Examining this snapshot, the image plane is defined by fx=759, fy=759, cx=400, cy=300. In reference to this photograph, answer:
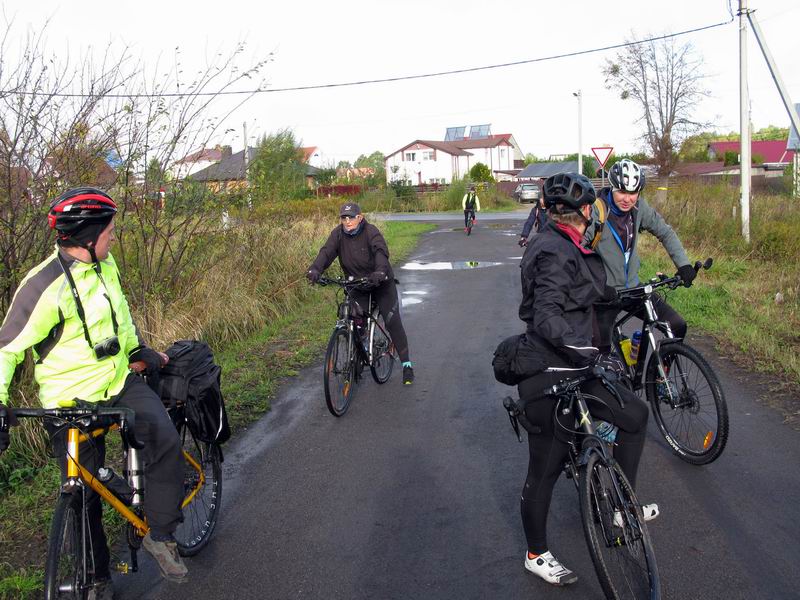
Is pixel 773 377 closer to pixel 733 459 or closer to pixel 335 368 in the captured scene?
pixel 733 459

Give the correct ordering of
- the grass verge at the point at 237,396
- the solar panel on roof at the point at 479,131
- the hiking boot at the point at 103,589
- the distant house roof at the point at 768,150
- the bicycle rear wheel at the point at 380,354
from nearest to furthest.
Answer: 1. the hiking boot at the point at 103,589
2. the grass verge at the point at 237,396
3. the bicycle rear wheel at the point at 380,354
4. the distant house roof at the point at 768,150
5. the solar panel on roof at the point at 479,131

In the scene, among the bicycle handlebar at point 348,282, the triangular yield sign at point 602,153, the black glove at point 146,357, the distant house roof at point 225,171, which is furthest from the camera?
the triangular yield sign at point 602,153

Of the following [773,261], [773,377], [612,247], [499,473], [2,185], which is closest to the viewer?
[499,473]

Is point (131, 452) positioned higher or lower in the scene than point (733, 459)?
higher

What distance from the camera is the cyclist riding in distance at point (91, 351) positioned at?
3.14 metres

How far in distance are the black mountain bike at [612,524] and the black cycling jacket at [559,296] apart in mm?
146

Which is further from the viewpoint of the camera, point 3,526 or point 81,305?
point 3,526

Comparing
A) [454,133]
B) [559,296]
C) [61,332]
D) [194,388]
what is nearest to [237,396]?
[194,388]

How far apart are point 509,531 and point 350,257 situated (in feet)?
12.1

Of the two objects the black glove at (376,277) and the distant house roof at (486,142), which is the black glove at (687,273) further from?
the distant house roof at (486,142)

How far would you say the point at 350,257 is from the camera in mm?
7352

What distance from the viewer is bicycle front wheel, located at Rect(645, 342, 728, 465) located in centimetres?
490

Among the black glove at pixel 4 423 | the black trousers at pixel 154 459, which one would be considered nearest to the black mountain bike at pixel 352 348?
the black trousers at pixel 154 459

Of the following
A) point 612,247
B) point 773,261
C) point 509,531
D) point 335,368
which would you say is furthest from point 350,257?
point 773,261
